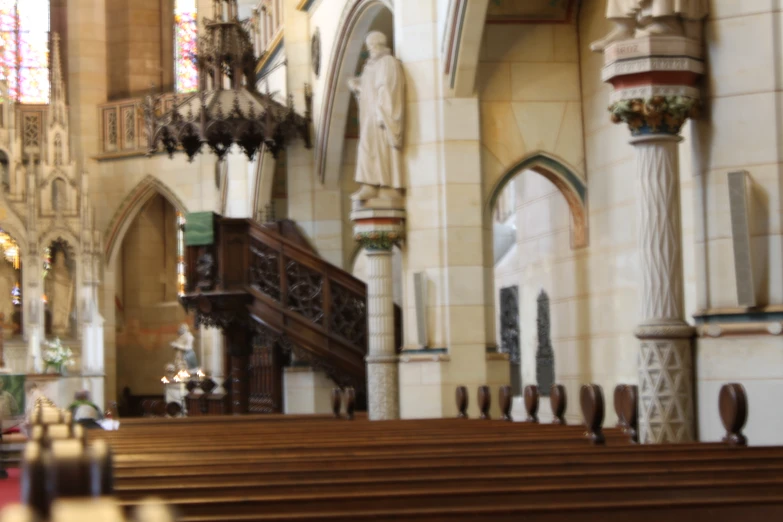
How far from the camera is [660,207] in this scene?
25.3 ft

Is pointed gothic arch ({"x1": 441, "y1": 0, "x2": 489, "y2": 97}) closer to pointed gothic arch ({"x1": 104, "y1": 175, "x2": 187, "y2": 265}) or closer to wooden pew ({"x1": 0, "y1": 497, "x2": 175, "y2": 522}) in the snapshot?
wooden pew ({"x1": 0, "y1": 497, "x2": 175, "y2": 522})

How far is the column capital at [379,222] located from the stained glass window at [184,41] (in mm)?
15058

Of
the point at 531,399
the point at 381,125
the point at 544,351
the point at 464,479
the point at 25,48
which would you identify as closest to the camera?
the point at 464,479

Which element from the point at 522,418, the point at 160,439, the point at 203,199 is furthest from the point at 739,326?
the point at 203,199

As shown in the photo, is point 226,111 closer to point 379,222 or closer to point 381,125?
point 381,125

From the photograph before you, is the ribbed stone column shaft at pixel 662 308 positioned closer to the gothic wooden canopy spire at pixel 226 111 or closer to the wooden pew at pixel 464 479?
the wooden pew at pixel 464 479

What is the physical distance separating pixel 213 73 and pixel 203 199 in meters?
7.38

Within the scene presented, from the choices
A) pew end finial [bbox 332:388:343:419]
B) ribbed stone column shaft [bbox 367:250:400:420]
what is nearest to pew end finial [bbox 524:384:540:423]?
pew end finial [bbox 332:388:343:419]

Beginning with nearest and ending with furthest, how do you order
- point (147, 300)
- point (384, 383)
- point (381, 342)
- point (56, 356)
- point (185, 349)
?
point (384, 383)
point (381, 342)
point (56, 356)
point (185, 349)
point (147, 300)

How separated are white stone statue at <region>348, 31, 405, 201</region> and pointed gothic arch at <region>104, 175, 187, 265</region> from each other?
1263 cm

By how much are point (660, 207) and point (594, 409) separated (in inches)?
78.7

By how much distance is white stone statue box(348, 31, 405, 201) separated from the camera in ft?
41.6

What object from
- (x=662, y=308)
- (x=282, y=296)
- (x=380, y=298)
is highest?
(x=282, y=296)

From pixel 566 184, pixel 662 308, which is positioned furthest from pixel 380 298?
pixel 662 308
